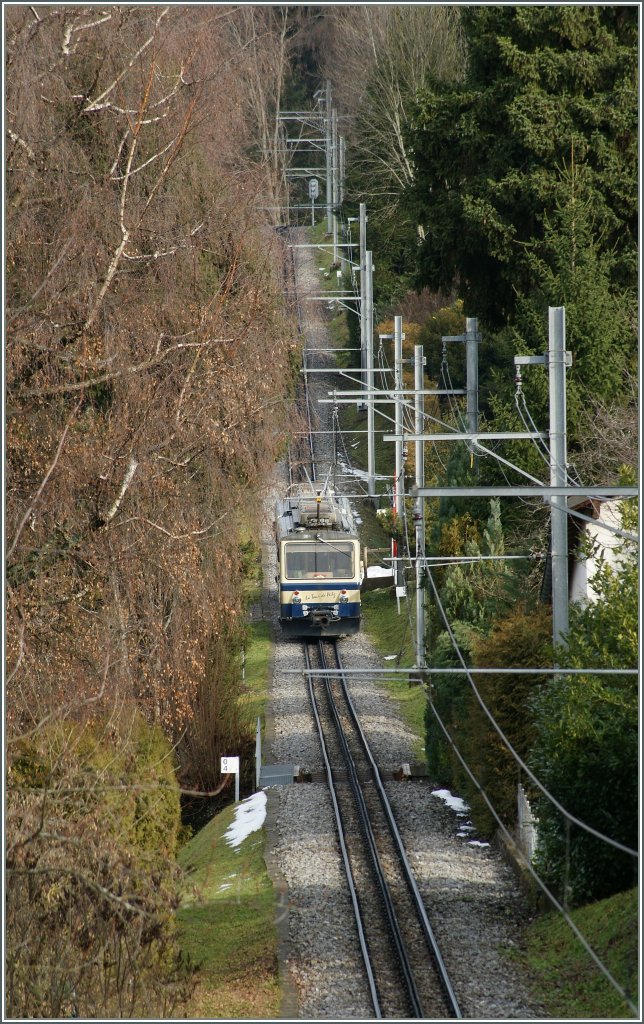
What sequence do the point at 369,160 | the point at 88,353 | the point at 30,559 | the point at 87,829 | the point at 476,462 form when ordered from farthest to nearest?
the point at 369,160, the point at 476,462, the point at 88,353, the point at 30,559, the point at 87,829

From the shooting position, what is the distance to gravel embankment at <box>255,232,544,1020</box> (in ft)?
44.0

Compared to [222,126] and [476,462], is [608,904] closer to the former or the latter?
[222,126]

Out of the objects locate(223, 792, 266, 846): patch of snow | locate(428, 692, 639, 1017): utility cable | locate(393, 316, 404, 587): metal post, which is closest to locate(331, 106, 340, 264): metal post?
locate(393, 316, 404, 587): metal post

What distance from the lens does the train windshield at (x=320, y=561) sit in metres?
30.9

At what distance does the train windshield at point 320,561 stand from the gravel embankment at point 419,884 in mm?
5398

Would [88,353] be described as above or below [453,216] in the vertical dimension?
below

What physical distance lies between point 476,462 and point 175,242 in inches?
478

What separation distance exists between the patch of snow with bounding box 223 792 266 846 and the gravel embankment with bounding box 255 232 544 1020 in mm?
207

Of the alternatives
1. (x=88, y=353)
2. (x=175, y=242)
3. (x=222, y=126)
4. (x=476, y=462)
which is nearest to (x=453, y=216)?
(x=476, y=462)

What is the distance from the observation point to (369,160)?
5581 centimetres

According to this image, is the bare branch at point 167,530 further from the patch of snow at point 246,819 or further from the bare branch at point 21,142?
the patch of snow at point 246,819

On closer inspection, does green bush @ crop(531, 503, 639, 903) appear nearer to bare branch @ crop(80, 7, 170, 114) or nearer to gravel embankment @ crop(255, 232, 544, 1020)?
gravel embankment @ crop(255, 232, 544, 1020)

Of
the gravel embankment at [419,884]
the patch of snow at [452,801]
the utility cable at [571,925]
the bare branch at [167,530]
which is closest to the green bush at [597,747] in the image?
the utility cable at [571,925]

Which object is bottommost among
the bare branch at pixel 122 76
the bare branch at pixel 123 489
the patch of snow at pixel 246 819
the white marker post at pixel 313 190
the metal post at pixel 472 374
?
the patch of snow at pixel 246 819
